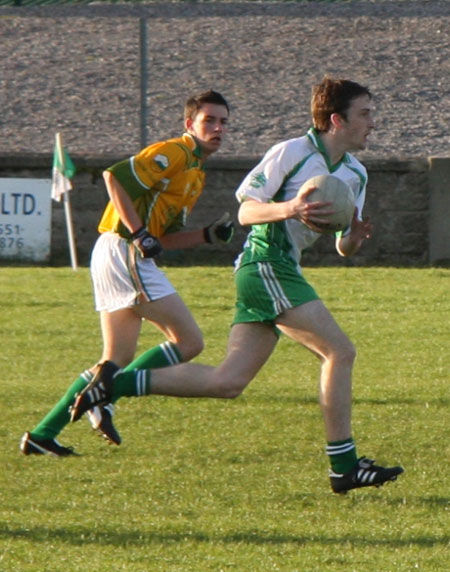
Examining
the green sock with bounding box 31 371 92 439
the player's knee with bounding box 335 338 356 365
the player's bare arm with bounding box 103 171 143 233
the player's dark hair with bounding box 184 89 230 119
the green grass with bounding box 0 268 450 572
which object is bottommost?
the green grass with bounding box 0 268 450 572

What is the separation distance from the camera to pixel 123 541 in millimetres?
5309

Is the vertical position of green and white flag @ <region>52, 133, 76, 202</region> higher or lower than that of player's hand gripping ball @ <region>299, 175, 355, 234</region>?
lower

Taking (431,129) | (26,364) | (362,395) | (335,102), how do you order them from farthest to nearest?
1. (431,129)
2. (26,364)
3. (362,395)
4. (335,102)

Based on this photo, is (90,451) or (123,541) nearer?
(123,541)

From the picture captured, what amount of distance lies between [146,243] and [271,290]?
2.57ft

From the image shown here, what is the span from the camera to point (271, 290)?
5953 millimetres

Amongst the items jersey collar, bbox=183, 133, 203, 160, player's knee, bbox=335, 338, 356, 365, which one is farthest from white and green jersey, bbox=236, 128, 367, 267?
jersey collar, bbox=183, 133, 203, 160

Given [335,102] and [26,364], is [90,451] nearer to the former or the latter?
[335,102]

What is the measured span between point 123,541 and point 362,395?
3467 mm

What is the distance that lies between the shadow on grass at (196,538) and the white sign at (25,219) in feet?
34.5

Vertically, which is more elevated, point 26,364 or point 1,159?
point 1,159

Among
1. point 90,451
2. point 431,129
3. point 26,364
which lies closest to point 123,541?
point 90,451

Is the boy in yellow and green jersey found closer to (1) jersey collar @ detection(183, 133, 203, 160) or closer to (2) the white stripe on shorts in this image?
(1) jersey collar @ detection(183, 133, 203, 160)

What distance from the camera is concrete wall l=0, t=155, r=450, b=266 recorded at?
15359 millimetres
